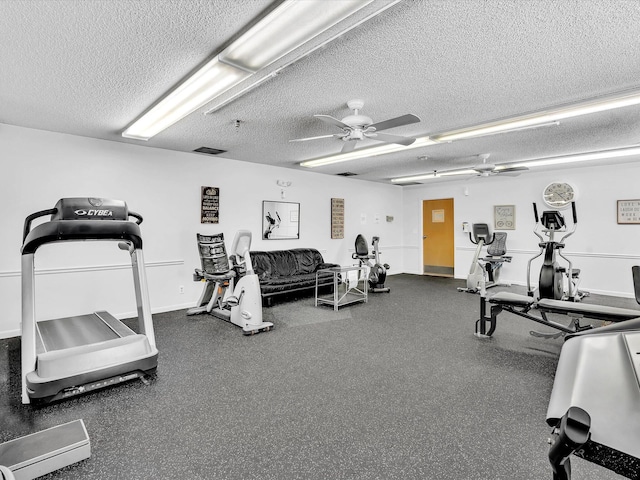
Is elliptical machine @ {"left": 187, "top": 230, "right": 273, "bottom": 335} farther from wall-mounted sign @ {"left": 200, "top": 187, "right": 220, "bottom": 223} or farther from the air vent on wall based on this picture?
the air vent on wall

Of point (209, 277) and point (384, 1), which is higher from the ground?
point (384, 1)

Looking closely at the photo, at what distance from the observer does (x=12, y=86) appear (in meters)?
2.70

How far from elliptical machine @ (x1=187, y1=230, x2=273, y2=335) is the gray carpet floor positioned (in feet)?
0.92

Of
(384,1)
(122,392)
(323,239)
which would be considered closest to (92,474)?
(122,392)

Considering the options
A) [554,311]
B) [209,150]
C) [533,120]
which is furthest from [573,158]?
[209,150]

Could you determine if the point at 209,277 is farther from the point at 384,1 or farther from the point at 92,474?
the point at 384,1

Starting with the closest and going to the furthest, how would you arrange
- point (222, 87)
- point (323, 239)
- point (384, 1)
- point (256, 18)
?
point (384, 1) < point (256, 18) < point (222, 87) < point (323, 239)

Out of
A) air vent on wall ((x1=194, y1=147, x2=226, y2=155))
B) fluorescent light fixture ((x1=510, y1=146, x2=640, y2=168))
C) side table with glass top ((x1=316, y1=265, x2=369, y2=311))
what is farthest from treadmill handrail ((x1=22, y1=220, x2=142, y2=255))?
fluorescent light fixture ((x1=510, y1=146, x2=640, y2=168))

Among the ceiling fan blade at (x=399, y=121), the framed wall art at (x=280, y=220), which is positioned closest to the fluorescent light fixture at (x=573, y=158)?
the framed wall art at (x=280, y=220)

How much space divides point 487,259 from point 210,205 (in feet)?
17.8

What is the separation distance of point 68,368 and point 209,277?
7.27 ft

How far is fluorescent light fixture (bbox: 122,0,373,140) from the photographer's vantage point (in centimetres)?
164

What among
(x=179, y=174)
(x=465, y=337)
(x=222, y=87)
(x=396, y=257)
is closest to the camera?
(x=222, y=87)

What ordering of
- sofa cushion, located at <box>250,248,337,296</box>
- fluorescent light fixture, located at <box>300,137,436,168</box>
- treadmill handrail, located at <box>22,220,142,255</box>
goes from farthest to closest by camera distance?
sofa cushion, located at <box>250,248,337,296</box> < fluorescent light fixture, located at <box>300,137,436,168</box> < treadmill handrail, located at <box>22,220,142,255</box>
